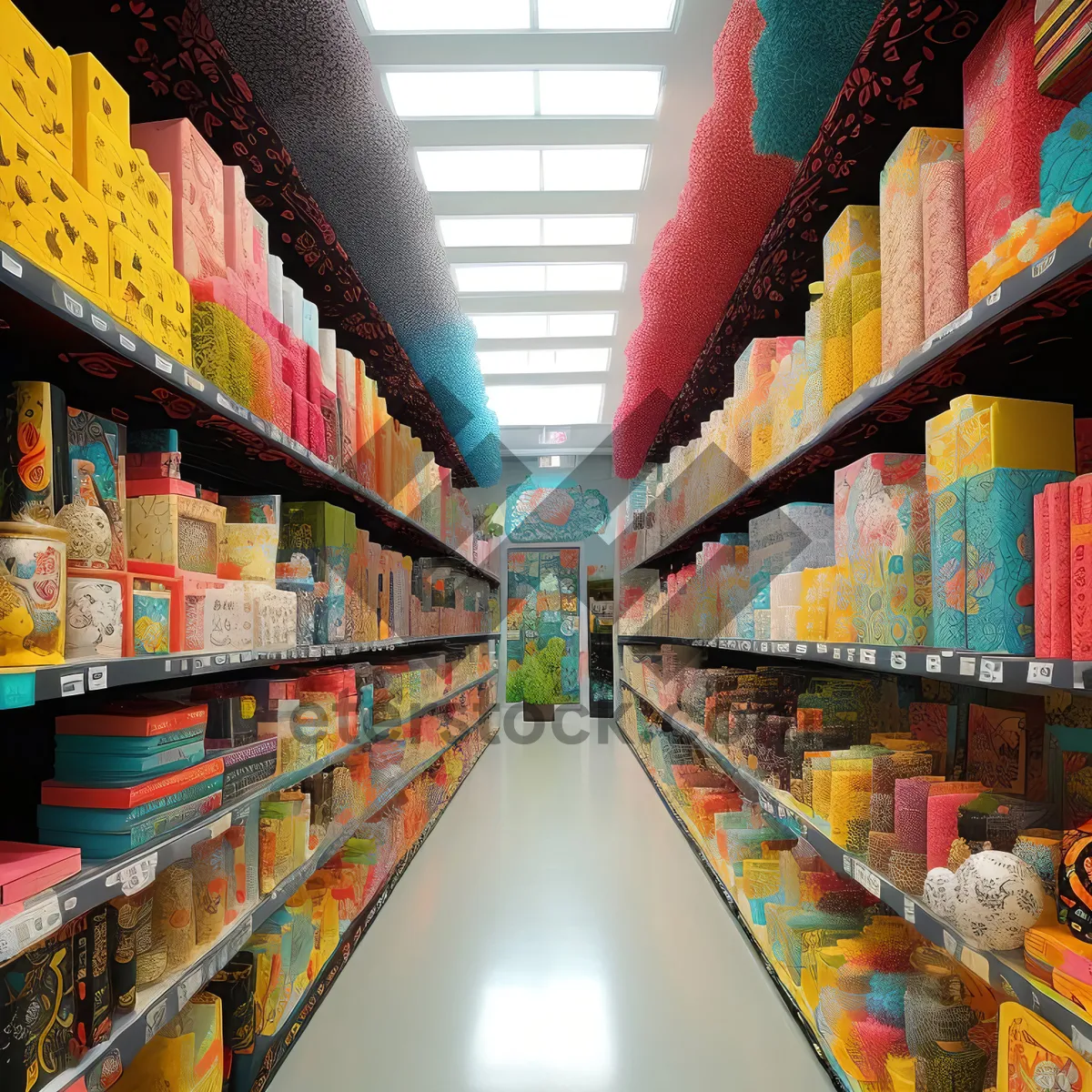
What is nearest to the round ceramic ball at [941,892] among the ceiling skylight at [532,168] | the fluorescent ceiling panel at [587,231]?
the ceiling skylight at [532,168]

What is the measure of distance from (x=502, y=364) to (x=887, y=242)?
228 inches

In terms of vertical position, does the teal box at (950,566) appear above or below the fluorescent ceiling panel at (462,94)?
below

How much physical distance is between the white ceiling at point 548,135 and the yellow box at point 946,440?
248 centimetres

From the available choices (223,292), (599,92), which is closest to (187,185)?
(223,292)

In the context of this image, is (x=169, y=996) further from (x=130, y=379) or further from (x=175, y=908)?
(x=130, y=379)

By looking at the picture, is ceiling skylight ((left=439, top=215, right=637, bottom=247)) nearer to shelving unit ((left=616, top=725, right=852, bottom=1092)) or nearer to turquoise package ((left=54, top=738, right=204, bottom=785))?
shelving unit ((left=616, top=725, right=852, bottom=1092))

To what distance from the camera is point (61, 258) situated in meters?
1.16

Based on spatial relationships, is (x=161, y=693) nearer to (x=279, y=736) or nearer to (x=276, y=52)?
(x=279, y=736)

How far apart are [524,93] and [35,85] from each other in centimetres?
291

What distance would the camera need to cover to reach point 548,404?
28.3ft

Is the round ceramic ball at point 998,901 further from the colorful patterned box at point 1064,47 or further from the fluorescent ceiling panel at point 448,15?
the fluorescent ceiling panel at point 448,15

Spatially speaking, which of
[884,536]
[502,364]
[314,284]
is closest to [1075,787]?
[884,536]

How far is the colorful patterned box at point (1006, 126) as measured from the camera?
1238 millimetres

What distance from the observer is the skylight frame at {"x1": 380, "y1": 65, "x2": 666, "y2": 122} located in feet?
11.1
